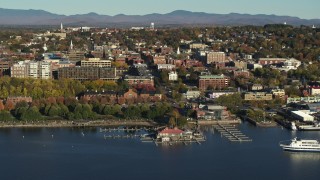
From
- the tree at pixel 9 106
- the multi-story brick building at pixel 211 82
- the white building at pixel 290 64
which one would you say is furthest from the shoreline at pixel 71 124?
the white building at pixel 290 64

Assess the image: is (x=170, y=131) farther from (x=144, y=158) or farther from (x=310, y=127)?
(x=310, y=127)

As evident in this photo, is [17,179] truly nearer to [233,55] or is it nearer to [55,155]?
[55,155]

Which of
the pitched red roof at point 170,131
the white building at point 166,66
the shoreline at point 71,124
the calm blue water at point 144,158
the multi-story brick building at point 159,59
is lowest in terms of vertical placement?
the shoreline at point 71,124

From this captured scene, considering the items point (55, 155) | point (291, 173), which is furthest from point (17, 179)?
point (291, 173)

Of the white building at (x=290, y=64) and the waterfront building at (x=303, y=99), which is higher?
the white building at (x=290, y=64)

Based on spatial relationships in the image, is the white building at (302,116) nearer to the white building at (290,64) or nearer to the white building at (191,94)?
the white building at (191,94)

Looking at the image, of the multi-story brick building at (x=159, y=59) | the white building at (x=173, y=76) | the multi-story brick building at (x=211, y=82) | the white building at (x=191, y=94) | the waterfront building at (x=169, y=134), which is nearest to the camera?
the waterfront building at (x=169, y=134)
